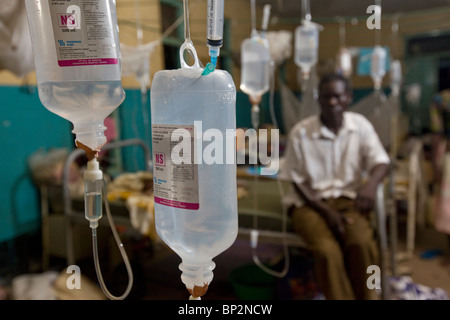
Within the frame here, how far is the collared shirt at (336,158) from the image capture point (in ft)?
5.89

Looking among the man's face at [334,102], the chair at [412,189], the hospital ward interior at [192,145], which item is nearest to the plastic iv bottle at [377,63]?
the hospital ward interior at [192,145]

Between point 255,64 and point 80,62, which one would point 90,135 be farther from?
point 255,64

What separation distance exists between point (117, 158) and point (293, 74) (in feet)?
5.79

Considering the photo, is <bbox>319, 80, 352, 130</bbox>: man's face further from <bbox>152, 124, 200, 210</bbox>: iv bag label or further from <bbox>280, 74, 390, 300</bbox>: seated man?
<bbox>152, 124, 200, 210</bbox>: iv bag label

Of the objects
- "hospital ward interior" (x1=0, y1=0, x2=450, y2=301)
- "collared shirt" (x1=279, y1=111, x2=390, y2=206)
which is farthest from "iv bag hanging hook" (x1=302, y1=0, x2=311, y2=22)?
"collared shirt" (x1=279, y1=111, x2=390, y2=206)

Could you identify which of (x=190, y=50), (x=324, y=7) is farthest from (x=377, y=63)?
(x=190, y=50)

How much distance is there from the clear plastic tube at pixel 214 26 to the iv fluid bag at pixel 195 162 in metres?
0.04

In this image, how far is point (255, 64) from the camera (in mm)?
1580

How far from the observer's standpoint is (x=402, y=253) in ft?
8.93

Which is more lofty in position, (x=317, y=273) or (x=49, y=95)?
(x=49, y=95)

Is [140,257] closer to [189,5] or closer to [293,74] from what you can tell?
[189,5]

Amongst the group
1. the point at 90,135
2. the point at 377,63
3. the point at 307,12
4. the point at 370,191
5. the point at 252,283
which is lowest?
the point at 252,283

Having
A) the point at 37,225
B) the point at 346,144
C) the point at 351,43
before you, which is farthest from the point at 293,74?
the point at 37,225

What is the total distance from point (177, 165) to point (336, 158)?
138 cm
